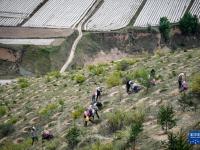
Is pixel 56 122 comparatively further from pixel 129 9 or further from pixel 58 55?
pixel 129 9

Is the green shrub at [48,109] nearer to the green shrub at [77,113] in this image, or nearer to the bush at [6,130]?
the bush at [6,130]

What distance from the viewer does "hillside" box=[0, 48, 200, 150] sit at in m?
15.0

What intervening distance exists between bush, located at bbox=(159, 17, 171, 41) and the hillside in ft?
72.6

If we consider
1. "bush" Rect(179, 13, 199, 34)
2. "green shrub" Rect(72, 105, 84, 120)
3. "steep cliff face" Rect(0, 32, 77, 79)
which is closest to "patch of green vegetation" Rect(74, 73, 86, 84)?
"green shrub" Rect(72, 105, 84, 120)

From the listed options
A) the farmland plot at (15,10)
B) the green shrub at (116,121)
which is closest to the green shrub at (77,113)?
the green shrub at (116,121)

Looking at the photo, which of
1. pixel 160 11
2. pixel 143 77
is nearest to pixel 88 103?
pixel 143 77

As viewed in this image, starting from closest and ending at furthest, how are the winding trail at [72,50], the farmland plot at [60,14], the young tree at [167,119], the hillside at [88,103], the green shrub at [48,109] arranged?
the young tree at [167,119] < the hillside at [88,103] < the green shrub at [48,109] < the winding trail at [72,50] < the farmland plot at [60,14]

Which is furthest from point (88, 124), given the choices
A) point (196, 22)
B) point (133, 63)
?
point (196, 22)

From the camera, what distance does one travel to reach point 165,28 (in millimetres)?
51156

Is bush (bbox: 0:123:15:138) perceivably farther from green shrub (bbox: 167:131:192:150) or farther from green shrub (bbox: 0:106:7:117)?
green shrub (bbox: 167:131:192:150)

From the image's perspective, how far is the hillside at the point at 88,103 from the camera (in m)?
15.0

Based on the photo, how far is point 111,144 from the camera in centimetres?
1446

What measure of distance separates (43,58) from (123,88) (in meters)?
25.7

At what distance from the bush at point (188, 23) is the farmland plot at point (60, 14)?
13.7m
